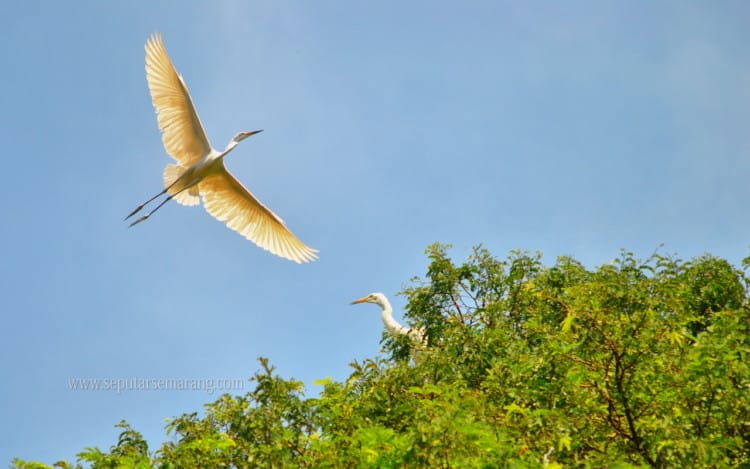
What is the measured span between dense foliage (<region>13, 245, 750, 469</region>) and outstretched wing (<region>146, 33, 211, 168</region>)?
4695 mm

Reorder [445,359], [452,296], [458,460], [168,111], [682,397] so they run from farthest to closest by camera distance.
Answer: [168,111]
[452,296]
[445,359]
[682,397]
[458,460]

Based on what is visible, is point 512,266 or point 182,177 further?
point 182,177

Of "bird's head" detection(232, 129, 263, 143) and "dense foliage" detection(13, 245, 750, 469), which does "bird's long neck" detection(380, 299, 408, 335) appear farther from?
"dense foliage" detection(13, 245, 750, 469)

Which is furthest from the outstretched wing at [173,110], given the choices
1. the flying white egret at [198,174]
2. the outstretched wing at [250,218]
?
the outstretched wing at [250,218]

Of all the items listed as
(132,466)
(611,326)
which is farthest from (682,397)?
(132,466)

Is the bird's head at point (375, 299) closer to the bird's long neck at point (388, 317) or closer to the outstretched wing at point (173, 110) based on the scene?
the bird's long neck at point (388, 317)

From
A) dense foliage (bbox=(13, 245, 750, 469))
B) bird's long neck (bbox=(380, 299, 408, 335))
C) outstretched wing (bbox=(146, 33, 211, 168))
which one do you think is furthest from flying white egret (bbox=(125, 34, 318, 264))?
dense foliage (bbox=(13, 245, 750, 469))

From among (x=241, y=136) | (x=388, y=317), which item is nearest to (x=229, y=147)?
(x=241, y=136)

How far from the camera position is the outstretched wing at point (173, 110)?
1060 cm

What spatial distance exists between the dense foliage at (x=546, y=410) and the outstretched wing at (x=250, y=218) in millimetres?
4615

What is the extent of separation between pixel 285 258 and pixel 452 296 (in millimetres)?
3235

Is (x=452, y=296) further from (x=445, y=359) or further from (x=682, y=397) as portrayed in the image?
(x=682, y=397)

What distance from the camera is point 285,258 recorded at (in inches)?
488

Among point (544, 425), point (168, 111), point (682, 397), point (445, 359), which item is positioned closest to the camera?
point (544, 425)
